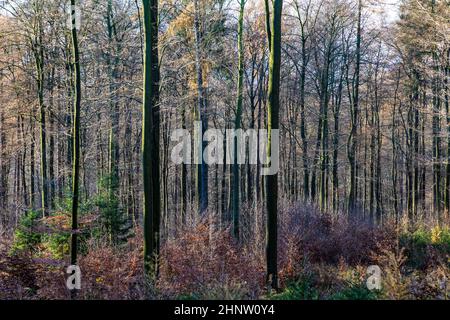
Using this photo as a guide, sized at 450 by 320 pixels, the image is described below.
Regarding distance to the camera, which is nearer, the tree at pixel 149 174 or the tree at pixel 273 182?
the tree at pixel 273 182

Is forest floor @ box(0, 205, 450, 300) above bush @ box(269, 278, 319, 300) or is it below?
above

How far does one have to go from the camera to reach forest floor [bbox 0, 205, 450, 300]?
25.3 feet

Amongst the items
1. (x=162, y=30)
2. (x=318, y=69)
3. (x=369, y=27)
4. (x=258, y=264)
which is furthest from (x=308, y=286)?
(x=369, y=27)

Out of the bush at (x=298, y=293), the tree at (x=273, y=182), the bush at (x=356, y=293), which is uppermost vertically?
the tree at (x=273, y=182)

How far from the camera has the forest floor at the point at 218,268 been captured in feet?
25.3

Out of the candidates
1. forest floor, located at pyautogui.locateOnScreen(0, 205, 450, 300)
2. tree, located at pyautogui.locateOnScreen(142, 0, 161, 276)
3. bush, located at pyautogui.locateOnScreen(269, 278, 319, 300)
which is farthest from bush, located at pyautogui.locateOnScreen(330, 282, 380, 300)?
tree, located at pyautogui.locateOnScreen(142, 0, 161, 276)

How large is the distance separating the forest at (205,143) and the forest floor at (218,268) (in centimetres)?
6

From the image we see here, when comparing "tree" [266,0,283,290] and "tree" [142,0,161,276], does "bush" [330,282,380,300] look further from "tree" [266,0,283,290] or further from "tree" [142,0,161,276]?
"tree" [142,0,161,276]

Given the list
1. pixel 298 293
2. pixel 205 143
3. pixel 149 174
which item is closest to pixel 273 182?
pixel 298 293

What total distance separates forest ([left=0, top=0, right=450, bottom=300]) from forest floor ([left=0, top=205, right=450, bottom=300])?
0.18 ft

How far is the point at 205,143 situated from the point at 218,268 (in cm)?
1332

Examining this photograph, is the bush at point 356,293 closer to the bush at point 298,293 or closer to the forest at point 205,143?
the forest at point 205,143

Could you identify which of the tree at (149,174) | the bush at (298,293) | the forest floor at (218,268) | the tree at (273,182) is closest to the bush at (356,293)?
the forest floor at (218,268)
